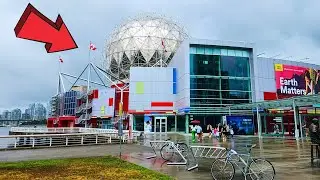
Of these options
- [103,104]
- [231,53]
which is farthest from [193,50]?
[103,104]

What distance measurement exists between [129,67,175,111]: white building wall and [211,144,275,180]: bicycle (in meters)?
50.8

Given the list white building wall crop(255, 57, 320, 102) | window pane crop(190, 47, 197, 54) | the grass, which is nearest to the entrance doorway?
window pane crop(190, 47, 197, 54)

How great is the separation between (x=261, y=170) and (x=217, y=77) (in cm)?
4647

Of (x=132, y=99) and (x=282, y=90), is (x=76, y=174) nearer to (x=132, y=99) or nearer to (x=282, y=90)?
(x=132, y=99)

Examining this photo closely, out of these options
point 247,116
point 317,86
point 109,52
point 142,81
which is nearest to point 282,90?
point 317,86

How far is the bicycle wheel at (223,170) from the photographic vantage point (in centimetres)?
970

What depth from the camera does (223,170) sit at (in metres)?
9.83

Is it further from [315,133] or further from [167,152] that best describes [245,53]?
[315,133]

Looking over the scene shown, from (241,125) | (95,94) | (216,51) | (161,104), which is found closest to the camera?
(241,125)

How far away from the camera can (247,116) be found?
157 ft

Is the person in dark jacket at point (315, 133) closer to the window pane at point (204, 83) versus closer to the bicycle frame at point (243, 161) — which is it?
the bicycle frame at point (243, 161)

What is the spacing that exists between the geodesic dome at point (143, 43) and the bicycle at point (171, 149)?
174 feet

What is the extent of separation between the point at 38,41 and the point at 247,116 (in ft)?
135

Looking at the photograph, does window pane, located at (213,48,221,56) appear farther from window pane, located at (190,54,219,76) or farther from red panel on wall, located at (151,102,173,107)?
red panel on wall, located at (151,102,173,107)
